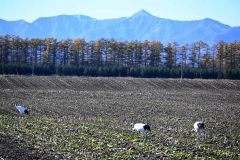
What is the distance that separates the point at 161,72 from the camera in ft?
304

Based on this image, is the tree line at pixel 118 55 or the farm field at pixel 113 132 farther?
the tree line at pixel 118 55

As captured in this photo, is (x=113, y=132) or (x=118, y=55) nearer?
(x=113, y=132)

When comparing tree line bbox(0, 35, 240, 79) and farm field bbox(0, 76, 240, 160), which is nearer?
farm field bbox(0, 76, 240, 160)

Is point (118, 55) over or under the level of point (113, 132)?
over

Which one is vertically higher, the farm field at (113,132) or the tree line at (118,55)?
the tree line at (118,55)

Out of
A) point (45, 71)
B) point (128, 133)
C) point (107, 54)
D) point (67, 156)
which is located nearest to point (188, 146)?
point (128, 133)

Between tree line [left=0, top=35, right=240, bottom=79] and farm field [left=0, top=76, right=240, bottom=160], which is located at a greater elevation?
tree line [left=0, top=35, right=240, bottom=79]

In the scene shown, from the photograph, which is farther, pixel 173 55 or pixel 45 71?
pixel 173 55

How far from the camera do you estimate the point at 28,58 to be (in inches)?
4126

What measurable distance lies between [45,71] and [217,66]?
4489 cm

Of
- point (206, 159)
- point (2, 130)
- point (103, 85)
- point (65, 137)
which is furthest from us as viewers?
point (103, 85)

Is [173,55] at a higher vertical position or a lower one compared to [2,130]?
higher

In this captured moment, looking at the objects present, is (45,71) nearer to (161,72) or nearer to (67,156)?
(161,72)

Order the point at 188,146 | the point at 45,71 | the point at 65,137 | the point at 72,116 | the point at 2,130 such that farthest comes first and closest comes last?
the point at 45,71 < the point at 72,116 < the point at 2,130 < the point at 65,137 < the point at 188,146
